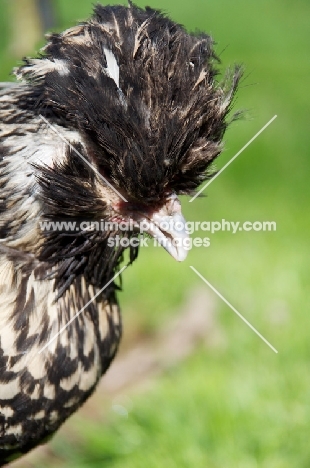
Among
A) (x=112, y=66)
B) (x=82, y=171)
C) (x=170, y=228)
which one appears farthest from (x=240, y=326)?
(x=112, y=66)

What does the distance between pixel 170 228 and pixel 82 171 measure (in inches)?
11.9

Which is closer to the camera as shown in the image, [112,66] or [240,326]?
[112,66]

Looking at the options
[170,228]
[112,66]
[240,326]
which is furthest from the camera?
[240,326]

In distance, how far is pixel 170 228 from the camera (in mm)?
2189

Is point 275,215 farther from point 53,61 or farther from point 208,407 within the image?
point 53,61

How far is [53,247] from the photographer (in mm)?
2301

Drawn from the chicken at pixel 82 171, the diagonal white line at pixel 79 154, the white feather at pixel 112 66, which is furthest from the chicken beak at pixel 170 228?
the white feather at pixel 112 66

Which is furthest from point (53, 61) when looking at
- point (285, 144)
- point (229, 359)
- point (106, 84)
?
point (285, 144)

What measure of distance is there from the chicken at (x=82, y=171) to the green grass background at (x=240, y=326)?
442mm

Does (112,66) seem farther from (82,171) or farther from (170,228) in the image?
(170,228)

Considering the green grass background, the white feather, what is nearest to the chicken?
the white feather

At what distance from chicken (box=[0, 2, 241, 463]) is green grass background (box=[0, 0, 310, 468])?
44 cm

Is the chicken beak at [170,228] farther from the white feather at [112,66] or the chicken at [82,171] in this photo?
the white feather at [112,66]

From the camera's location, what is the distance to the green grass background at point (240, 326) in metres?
3.31
